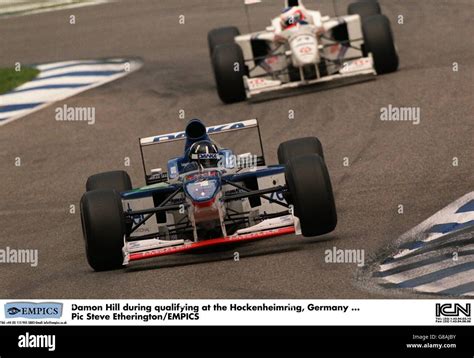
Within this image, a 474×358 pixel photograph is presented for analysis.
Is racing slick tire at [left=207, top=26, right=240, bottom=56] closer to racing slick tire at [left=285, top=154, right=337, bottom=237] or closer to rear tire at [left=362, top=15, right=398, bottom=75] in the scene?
rear tire at [left=362, top=15, right=398, bottom=75]

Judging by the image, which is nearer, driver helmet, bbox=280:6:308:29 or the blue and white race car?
the blue and white race car

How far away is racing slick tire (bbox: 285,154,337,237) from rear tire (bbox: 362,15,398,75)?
8.35 meters

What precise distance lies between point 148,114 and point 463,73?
4.53 meters

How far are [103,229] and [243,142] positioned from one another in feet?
20.8

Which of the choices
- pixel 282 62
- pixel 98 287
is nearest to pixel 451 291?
pixel 98 287

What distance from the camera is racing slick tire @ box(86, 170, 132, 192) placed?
44.7 feet

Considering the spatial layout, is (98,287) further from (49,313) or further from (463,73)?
(463,73)

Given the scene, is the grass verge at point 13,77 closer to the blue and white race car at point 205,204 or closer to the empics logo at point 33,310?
the blue and white race car at point 205,204

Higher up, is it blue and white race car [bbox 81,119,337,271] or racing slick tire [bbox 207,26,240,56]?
racing slick tire [bbox 207,26,240,56]

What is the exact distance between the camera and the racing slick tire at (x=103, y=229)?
39.4 feet

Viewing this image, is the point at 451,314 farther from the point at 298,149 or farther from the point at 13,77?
the point at 13,77

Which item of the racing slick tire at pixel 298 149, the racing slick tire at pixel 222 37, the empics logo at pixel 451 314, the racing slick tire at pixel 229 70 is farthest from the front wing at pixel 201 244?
the racing slick tire at pixel 222 37
